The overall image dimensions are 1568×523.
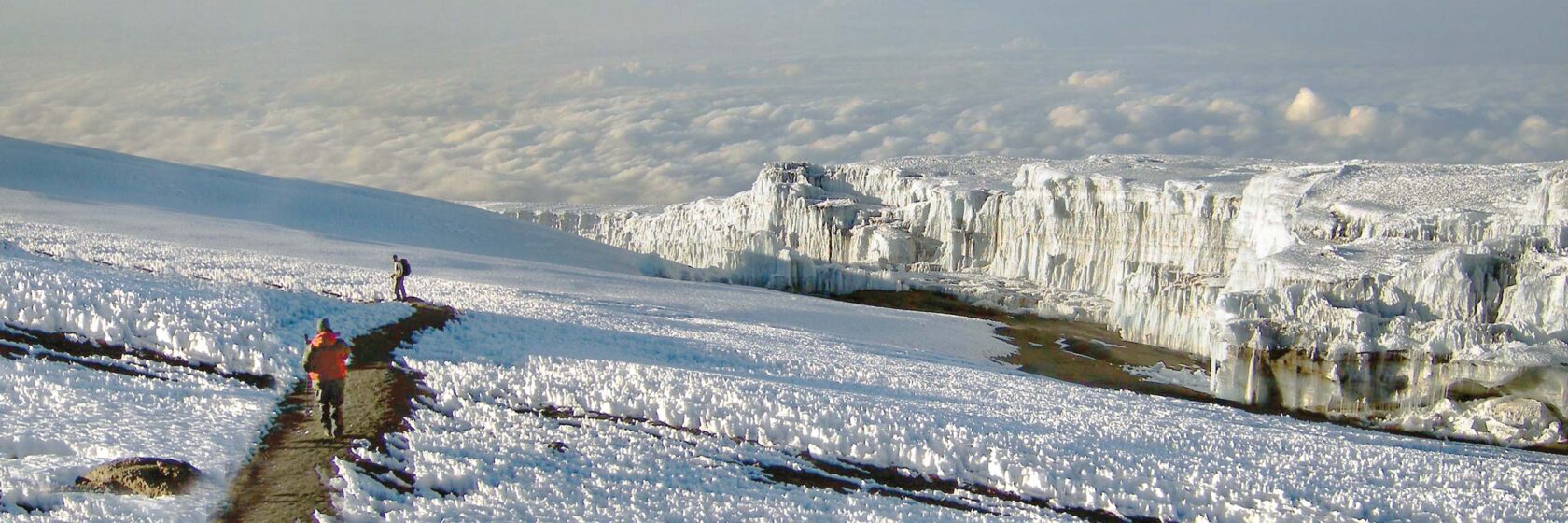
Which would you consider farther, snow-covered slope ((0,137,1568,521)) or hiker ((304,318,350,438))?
hiker ((304,318,350,438))

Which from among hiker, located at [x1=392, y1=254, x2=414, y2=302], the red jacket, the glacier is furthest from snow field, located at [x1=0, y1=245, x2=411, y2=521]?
the glacier

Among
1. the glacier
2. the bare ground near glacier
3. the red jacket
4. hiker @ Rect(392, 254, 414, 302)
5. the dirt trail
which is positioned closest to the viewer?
the dirt trail

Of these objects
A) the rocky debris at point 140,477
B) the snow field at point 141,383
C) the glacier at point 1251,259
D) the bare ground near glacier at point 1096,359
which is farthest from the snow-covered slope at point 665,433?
the bare ground near glacier at point 1096,359

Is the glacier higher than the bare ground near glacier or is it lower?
higher

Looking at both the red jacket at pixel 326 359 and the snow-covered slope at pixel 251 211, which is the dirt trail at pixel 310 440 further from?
the snow-covered slope at pixel 251 211

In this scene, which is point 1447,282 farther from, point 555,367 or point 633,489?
point 633,489

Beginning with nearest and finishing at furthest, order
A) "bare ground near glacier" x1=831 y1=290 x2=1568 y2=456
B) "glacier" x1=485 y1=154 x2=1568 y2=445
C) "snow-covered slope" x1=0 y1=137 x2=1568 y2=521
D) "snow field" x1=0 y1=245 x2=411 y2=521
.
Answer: "snow field" x1=0 y1=245 x2=411 y2=521 < "snow-covered slope" x1=0 y1=137 x2=1568 y2=521 < "glacier" x1=485 y1=154 x2=1568 y2=445 < "bare ground near glacier" x1=831 y1=290 x2=1568 y2=456

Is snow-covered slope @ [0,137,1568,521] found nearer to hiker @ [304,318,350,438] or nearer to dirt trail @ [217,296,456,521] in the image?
dirt trail @ [217,296,456,521]
